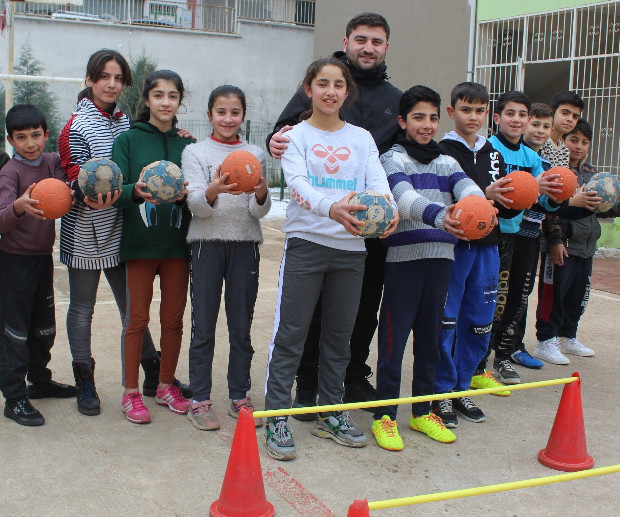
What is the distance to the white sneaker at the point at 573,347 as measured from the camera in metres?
6.17

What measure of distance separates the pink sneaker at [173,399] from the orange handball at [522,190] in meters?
2.44

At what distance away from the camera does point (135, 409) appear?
4.31 m

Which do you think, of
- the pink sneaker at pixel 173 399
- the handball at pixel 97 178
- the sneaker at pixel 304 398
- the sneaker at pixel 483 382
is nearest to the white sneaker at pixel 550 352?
the sneaker at pixel 483 382

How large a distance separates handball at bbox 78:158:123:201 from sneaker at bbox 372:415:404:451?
6.83ft

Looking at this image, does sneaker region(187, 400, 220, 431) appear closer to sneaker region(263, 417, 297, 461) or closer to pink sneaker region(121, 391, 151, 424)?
pink sneaker region(121, 391, 151, 424)

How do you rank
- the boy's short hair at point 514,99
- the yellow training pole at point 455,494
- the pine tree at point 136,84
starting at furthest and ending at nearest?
the pine tree at point 136,84 < the boy's short hair at point 514,99 < the yellow training pole at point 455,494

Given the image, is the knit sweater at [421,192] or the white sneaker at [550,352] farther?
the white sneaker at [550,352]

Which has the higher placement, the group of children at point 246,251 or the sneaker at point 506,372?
the group of children at point 246,251

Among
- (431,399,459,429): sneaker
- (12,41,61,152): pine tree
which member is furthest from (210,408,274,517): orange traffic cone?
(12,41,61,152): pine tree

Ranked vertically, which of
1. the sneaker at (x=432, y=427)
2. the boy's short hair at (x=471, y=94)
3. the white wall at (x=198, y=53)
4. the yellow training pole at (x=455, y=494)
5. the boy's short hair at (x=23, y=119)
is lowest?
the sneaker at (x=432, y=427)

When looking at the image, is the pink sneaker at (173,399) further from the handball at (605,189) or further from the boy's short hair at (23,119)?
the handball at (605,189)

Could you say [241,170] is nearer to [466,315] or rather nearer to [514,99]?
[466,315]

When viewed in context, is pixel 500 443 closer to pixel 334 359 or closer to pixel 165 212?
pixel 334 359

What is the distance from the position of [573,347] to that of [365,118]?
10.4 feet
